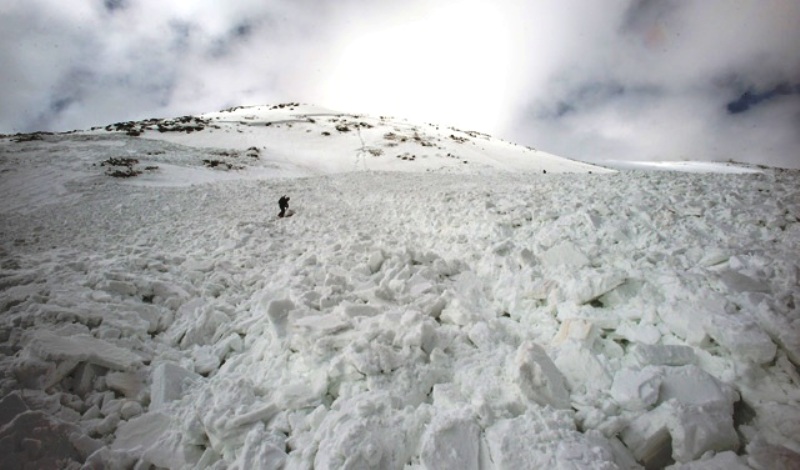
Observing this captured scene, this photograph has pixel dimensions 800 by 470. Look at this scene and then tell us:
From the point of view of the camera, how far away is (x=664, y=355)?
306 centimetres

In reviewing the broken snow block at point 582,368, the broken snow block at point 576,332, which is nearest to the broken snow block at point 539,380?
the broken snow block at point 582,368

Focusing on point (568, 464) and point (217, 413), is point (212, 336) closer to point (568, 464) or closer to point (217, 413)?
point (217, 413)

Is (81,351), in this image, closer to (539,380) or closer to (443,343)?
(443,343)

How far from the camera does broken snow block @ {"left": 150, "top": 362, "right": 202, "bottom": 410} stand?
11.7 feet

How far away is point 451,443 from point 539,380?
96cm

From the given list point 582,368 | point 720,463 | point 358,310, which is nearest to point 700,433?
point 720,463

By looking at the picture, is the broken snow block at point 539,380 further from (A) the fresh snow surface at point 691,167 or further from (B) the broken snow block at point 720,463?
(A) the fresh snow surface at point 691,167

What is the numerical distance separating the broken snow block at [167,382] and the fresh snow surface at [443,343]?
0.02 m

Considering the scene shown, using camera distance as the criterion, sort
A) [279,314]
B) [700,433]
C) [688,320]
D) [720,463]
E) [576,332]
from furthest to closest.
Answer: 1. [279,314]
2. [576,332]
3. [688,320]
4. [700,433]
5. [720,463]

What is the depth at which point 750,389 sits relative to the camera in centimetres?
274

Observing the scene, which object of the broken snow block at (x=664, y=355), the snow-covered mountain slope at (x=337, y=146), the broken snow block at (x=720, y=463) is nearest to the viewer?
the broken snow block at (x=720, y=463)

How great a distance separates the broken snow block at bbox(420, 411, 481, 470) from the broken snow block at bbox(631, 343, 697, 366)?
66.3 inches

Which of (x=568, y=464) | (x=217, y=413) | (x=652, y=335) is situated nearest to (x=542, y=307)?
(x=652, y=335)

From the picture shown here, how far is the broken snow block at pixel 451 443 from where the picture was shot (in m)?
2.56
